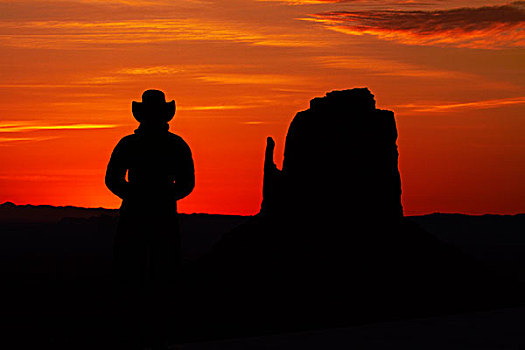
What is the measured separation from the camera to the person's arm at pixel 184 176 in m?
9.92

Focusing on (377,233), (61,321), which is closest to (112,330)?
(61,321)

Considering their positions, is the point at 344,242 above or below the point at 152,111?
above

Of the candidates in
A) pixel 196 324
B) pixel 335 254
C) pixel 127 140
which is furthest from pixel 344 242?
pixel 127 140

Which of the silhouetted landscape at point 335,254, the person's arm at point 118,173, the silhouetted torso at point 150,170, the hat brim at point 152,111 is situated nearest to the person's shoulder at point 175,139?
the silhouetted torso at point 150,170

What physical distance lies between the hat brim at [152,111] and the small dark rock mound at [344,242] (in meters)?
101

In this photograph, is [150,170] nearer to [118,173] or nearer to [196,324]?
[118,173]

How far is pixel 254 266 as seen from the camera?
127062 mm

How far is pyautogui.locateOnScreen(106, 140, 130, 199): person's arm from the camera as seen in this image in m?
9.84

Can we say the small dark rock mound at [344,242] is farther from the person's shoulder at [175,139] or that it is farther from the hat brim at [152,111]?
the hat brim at [152,111]

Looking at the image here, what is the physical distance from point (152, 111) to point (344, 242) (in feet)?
363

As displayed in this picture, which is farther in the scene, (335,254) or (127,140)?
(335,254)

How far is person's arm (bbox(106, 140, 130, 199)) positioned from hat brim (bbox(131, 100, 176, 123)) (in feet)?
1.15

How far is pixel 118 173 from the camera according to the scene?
32.4ft

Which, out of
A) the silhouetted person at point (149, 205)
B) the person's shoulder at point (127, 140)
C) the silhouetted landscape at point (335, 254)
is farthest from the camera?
the silhouetted landscape at point (335, 254)
